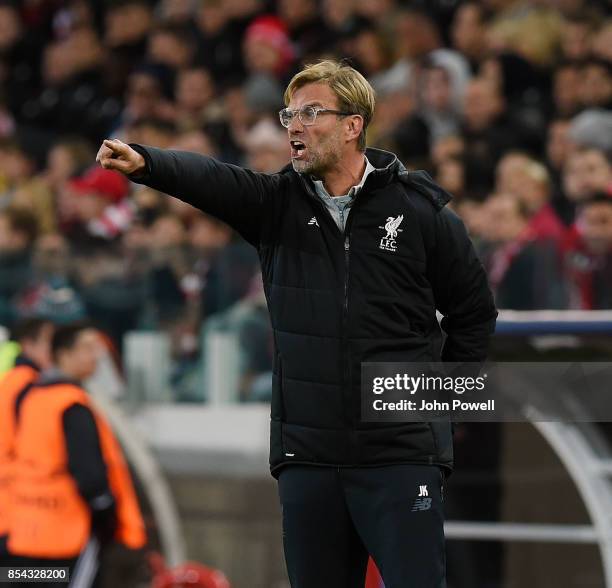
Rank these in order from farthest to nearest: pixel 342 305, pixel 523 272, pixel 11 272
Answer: pixel 11 272 → pixel 523 272 → pixel 342 305

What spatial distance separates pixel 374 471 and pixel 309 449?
20 centimetres

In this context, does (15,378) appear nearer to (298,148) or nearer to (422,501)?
(298,148)

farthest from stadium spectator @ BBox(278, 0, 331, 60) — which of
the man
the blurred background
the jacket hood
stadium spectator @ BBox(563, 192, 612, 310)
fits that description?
the man

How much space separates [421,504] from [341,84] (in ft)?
4.18

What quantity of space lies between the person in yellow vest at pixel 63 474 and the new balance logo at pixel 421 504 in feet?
11.4

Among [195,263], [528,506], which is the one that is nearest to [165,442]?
[195,263]

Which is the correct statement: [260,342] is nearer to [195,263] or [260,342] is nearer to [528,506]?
[195,263]

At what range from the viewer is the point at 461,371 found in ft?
16.2

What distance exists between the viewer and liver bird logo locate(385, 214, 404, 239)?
15.1ft

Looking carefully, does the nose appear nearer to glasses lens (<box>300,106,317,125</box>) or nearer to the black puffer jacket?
glasses lens (<box>300,106,317,125</box>)

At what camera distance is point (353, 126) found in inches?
183

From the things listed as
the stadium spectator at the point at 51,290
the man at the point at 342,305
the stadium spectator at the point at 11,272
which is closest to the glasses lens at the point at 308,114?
the man at the point at 342,305

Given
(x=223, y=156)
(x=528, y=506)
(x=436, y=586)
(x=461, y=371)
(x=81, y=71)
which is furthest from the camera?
(x=81, y=71)

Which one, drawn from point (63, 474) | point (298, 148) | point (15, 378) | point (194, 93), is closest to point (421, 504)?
point (298, 148)
